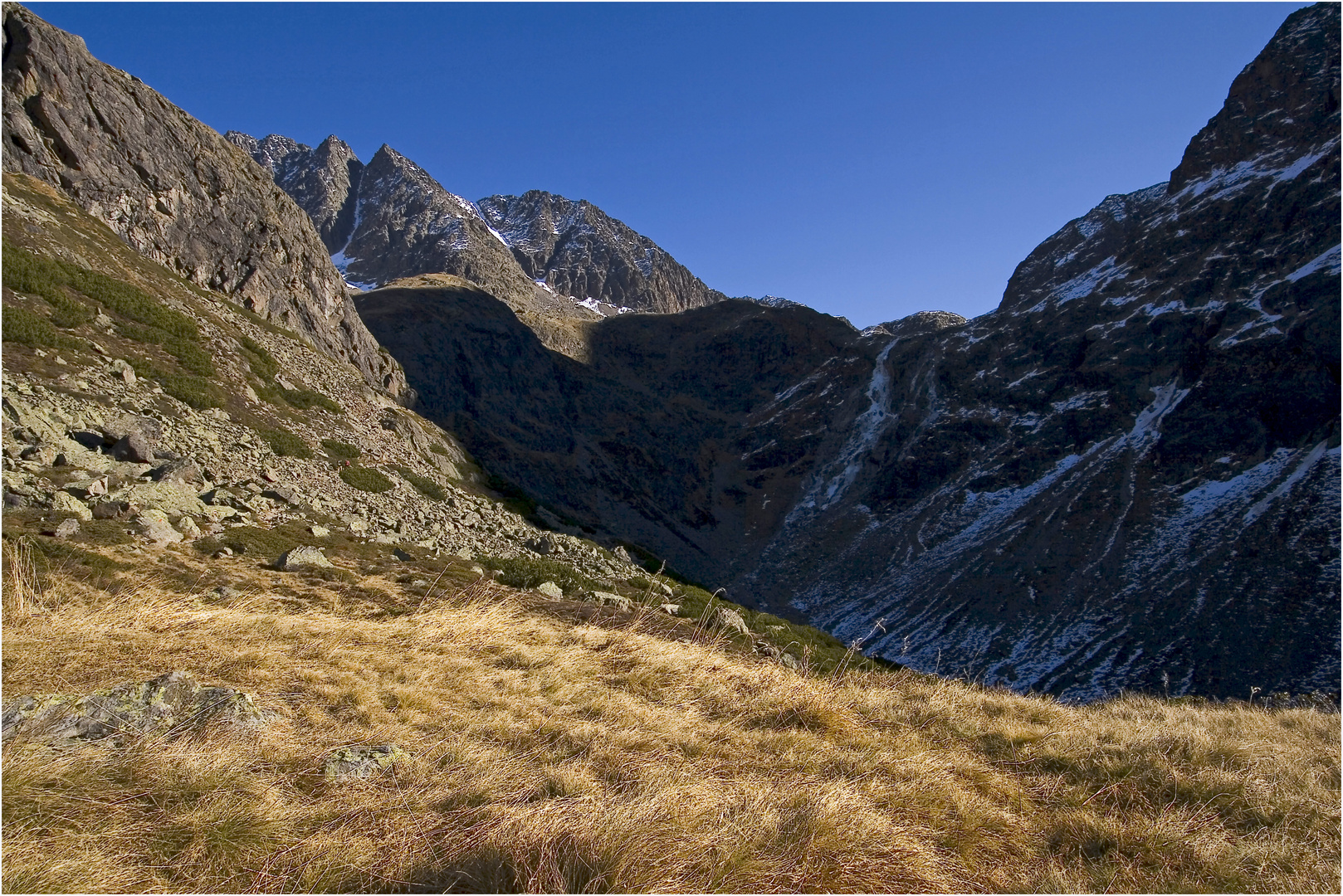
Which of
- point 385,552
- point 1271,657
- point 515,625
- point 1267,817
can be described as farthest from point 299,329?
point 1271,657

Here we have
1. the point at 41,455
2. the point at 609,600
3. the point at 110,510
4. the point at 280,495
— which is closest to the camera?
the point at 110,510

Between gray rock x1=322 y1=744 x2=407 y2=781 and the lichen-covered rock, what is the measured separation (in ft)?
2.68

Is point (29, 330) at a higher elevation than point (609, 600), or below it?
higher

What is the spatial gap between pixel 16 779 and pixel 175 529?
423 inches

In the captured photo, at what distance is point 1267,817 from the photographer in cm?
488

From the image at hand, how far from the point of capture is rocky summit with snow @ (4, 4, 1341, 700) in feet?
118

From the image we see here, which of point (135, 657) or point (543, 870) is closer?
point (543, 870)

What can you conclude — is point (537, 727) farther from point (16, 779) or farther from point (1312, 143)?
point (1312, 143)

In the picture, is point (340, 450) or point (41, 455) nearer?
point (41, 455)

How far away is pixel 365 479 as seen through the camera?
24.4 m

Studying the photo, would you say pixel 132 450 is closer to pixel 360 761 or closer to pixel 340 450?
pixel 340 450

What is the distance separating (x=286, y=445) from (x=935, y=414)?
97085 mm

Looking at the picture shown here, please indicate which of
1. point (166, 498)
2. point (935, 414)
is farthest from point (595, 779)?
A: point (935, 414)

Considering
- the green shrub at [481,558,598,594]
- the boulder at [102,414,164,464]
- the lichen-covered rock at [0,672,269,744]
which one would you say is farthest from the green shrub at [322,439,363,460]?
the lichen-covered rock at [0,672,269,744]
